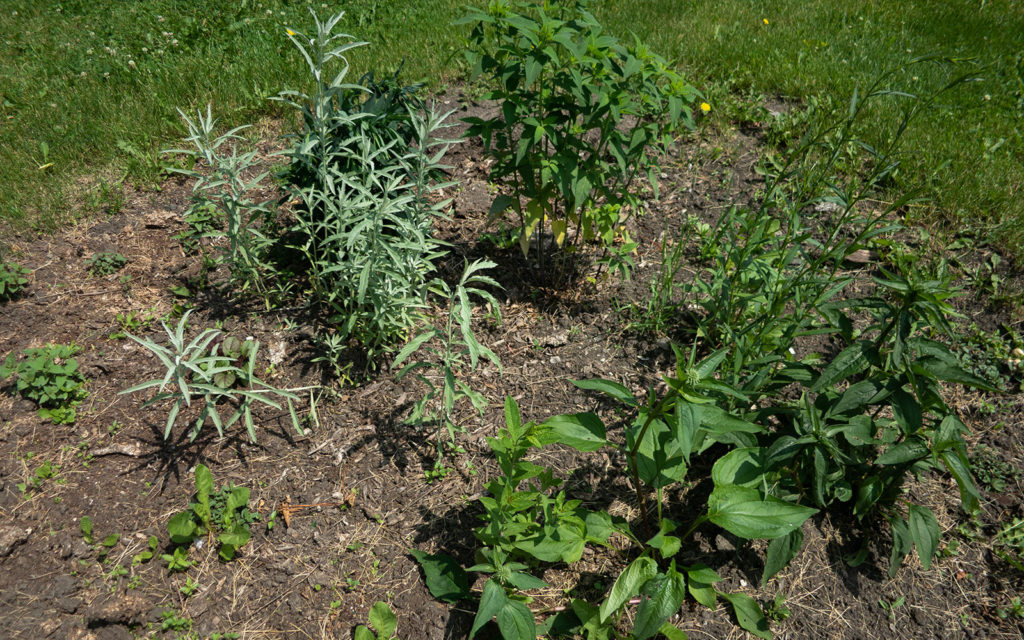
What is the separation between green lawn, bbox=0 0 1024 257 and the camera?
13.7 ft

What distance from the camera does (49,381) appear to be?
2.96 meters

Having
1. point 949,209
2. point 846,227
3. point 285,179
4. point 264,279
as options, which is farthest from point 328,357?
point 949,209

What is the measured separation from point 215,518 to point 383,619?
87 cm

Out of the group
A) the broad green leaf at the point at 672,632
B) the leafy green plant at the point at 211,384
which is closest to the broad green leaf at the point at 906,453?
the broad green leaf at the point at 672,632

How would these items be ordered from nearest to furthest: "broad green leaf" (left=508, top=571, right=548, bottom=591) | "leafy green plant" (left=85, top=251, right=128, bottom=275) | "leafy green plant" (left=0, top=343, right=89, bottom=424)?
"broad green leaf" (left=508, top=571, right=548, bottom=591) < "leafy green plant" (left=0, top=343, right=89, bottom=424) < "leafy green plant" (left=85, top=251, right=128, bottom=275)

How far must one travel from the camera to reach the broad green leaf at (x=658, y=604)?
2.23 m

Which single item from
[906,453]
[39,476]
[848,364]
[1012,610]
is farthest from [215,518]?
[1012,610]

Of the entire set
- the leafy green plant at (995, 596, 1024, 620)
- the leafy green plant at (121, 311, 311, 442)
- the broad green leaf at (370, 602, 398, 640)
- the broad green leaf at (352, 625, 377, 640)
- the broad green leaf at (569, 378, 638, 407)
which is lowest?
the broad green leaf at (352, 625, 377, 640)

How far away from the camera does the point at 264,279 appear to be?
3580mm

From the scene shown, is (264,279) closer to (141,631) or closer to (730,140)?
(141,631)

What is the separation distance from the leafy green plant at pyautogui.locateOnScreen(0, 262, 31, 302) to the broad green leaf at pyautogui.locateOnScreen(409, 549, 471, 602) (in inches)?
102

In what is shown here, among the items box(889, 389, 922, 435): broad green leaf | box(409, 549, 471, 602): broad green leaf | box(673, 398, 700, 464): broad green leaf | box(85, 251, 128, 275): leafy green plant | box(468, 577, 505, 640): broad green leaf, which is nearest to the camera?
box(673, 398, 700, 464): broad green leaf

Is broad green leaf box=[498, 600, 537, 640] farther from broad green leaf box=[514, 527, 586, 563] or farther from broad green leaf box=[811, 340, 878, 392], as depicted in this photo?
broad green leaf box=[811, 340, 878, 392]

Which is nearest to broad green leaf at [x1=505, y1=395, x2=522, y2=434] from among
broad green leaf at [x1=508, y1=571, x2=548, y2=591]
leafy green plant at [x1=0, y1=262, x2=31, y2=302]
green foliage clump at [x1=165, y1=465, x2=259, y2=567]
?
broad green leaf at [x1=508, y1=571, x2=548, y2=591]
